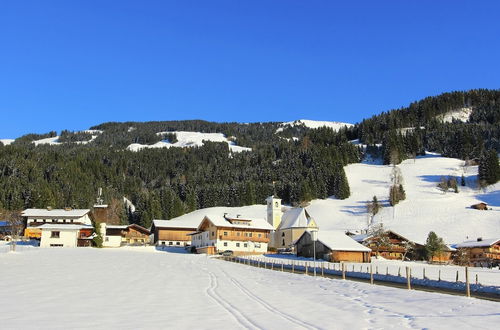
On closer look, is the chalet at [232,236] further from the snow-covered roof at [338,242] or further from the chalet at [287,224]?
the snow-covered roof at [338,242]

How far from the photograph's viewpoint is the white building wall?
88.4m

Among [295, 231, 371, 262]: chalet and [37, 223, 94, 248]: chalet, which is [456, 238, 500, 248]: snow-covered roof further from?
Result: [37, 223, 94, 248]: chalet

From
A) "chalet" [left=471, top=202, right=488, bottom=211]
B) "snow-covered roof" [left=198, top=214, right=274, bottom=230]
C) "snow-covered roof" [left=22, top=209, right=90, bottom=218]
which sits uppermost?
"chalet" [left=471, top=202, right=488, bottom=211]

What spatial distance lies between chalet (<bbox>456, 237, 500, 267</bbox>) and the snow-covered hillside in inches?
363

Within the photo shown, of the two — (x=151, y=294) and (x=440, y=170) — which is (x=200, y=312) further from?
(x=440, y=170)

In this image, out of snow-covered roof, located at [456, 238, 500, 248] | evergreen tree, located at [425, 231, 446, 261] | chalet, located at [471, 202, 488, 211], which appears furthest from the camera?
chalet, located at [471, 202, 488, 211]

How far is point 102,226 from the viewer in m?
96.9

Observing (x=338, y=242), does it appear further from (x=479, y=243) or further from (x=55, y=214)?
(x=55, y=214)

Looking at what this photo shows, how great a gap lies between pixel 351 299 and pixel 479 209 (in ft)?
363

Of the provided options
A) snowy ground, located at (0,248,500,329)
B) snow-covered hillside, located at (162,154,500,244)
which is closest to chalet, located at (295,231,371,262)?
snow-covered hillside, located at (162,154,500,244)

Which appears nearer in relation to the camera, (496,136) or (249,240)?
(249,240)

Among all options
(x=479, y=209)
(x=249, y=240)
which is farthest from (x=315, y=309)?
(x=479, y=209)

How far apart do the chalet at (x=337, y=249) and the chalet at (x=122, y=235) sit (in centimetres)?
4056

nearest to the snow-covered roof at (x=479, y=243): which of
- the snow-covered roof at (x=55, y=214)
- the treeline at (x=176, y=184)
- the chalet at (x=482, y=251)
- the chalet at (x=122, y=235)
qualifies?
the chalet at (x=482, y=251)
